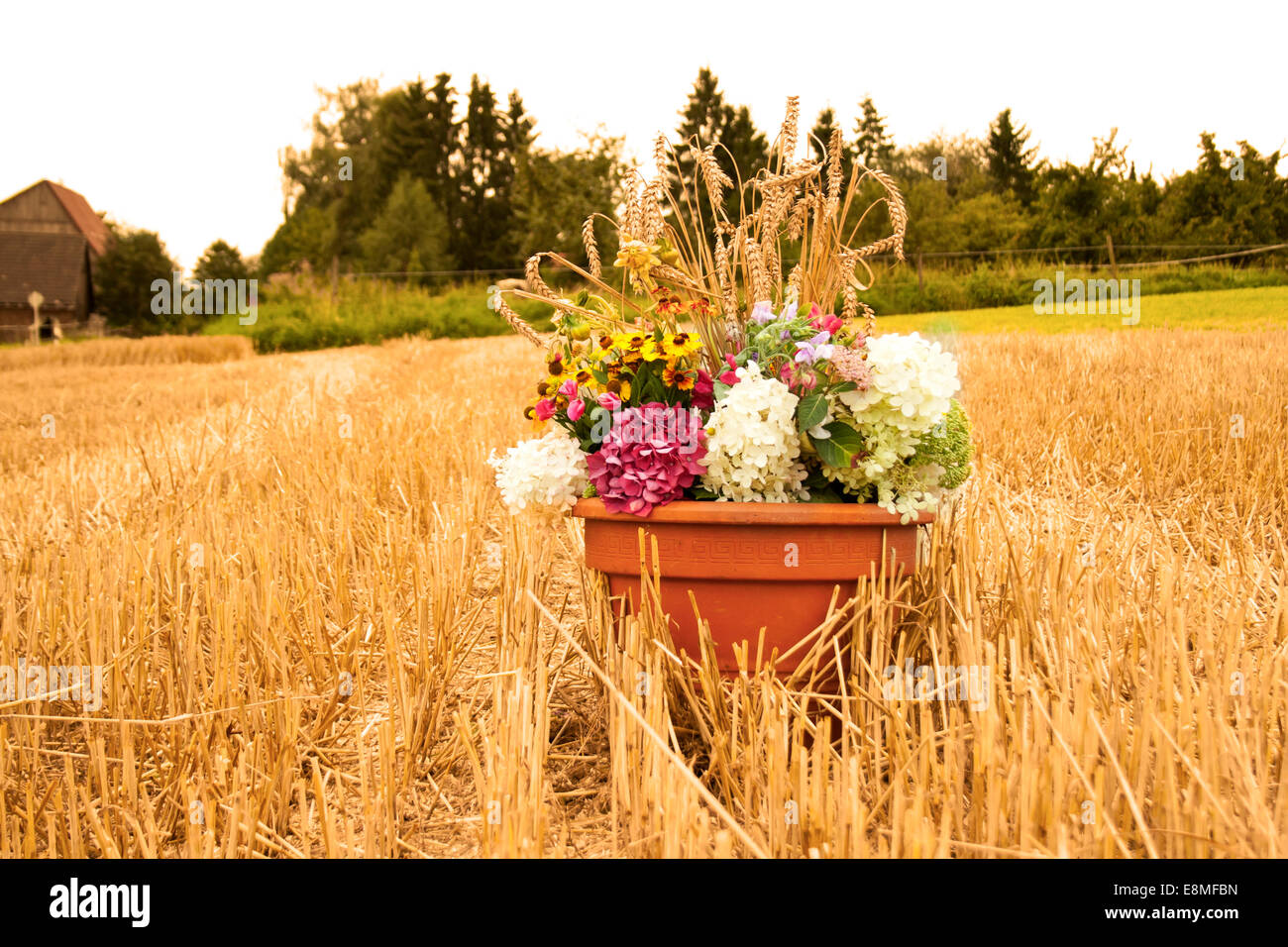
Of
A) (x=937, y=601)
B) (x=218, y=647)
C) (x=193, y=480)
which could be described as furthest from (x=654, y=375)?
(x=193, y=480)

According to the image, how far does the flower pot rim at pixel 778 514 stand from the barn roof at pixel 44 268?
36106 mm

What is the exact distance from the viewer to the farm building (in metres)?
31.5

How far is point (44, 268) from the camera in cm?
3262

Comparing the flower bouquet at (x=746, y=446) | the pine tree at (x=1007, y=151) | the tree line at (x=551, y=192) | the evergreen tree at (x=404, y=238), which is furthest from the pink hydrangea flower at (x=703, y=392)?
the evergreen tree at (x=404, y=238)

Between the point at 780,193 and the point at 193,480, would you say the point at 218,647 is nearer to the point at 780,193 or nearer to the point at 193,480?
the point at 780,193

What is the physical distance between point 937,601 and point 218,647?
177cm

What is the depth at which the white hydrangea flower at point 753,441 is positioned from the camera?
1.93 metres

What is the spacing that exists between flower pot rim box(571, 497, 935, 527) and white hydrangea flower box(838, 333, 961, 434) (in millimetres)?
188

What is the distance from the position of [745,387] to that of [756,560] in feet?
1.21
